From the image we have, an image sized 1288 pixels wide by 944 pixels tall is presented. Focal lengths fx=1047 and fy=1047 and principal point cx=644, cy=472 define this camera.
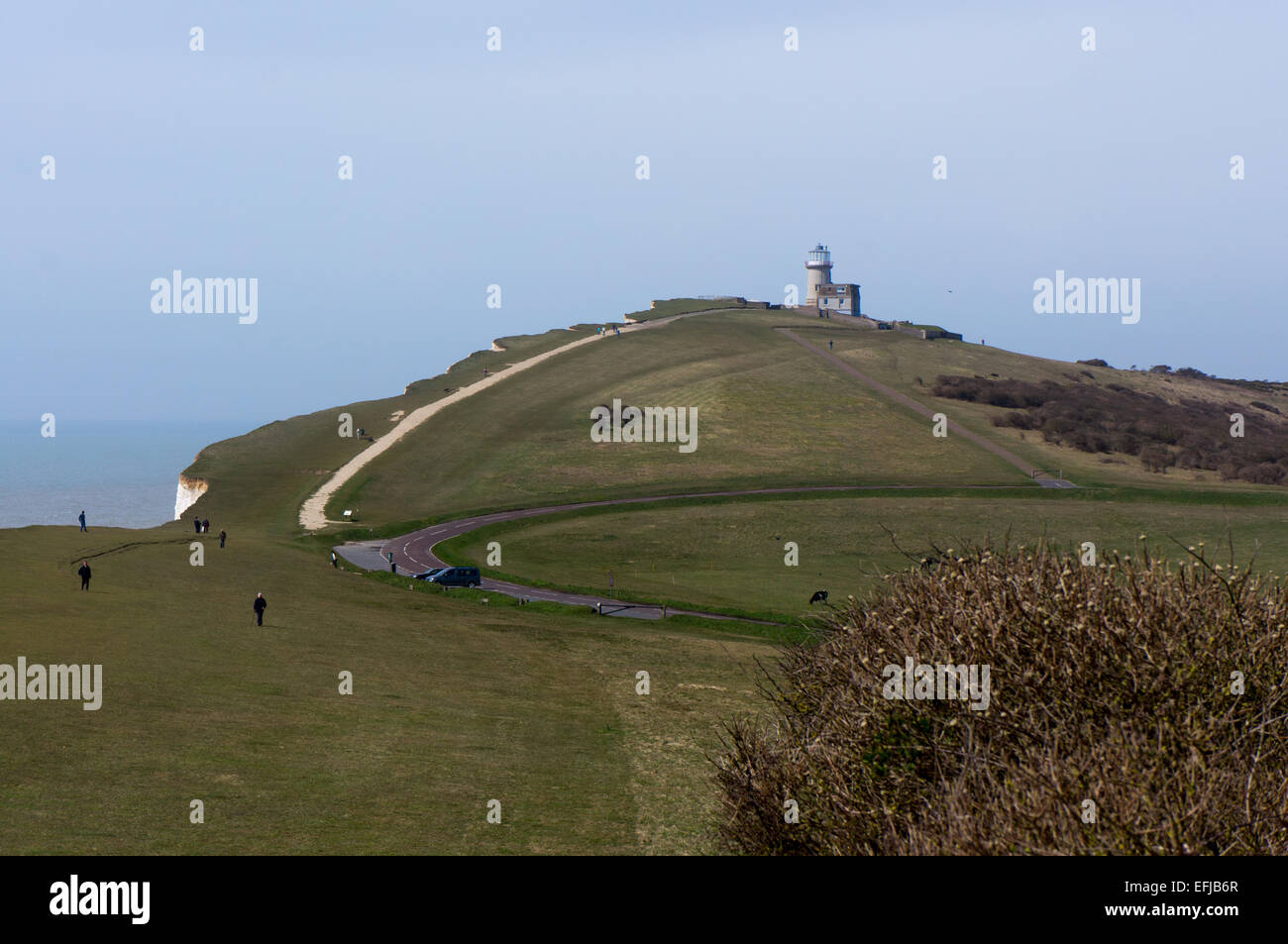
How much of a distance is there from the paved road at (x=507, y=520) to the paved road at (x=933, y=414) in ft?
25.6

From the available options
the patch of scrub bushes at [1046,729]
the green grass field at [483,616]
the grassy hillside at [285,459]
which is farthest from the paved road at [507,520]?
the patch of scrub bushes at [1046,729]

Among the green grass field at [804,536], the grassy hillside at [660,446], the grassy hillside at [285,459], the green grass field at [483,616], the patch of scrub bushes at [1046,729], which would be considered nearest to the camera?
the patch of scrub bushes at [1046,729]

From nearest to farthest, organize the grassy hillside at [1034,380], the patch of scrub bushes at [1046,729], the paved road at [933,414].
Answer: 1. the patch of scrub bushes at [1046,729]
2. the paved road at [933,414]
3. the grassy hillside at [1034,380]

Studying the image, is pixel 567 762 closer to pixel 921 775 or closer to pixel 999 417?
pixel 921 775

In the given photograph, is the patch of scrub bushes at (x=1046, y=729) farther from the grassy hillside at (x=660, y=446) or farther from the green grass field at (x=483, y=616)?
the grassy hillside at (x=660, y=446)

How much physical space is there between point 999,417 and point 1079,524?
159 feet

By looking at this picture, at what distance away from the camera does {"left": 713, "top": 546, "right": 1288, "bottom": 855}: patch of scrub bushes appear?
15.1 metres

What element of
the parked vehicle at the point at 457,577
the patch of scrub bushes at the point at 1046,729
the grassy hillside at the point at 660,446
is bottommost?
the parked vehicle at the point at 457,577

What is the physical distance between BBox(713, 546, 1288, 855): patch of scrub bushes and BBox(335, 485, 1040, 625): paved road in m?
41.9

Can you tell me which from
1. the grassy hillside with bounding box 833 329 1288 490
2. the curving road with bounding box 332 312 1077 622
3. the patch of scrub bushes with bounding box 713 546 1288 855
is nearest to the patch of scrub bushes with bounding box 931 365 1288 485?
the grassy hillside with bounding box 833 329 1288 490

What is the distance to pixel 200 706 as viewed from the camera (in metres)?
31.5

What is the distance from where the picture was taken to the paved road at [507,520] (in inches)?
2613

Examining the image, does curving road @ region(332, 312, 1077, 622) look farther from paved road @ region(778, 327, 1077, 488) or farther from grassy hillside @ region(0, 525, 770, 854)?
grassy hillside @ region(0, 525, 770, 854)
